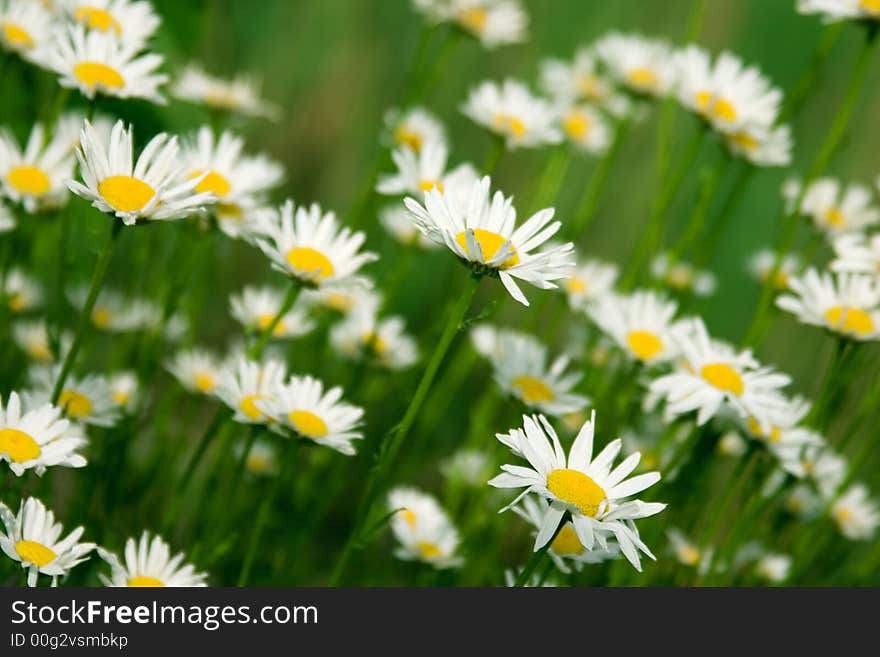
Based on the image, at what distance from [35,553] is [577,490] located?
1.57 feet

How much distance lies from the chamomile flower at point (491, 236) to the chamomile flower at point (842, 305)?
42 centimetres

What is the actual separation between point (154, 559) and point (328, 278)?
0.34 m

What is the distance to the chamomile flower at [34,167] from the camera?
47.1 inches

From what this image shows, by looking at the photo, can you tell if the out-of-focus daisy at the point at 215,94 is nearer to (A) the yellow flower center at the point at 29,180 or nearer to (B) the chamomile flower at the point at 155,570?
(A) the yellow flower center at the point at 29,180

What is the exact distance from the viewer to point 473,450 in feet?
4.74

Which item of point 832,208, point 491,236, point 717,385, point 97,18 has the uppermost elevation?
point 97,18

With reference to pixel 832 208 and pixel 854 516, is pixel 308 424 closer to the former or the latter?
pixel 854 516

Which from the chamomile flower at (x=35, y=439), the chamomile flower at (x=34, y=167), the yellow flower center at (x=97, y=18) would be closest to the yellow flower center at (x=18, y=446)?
the chamomile flower at (x=35, y=439)

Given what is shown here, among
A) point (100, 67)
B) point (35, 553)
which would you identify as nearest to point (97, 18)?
point (100, 67)

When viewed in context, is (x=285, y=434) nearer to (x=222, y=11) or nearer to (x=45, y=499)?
(x=45, y=499)

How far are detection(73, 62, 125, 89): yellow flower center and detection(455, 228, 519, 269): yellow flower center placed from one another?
1.54ft

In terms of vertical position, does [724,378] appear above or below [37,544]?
above

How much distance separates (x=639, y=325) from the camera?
1.33 meters

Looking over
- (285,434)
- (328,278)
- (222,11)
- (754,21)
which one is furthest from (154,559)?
(754,21)
